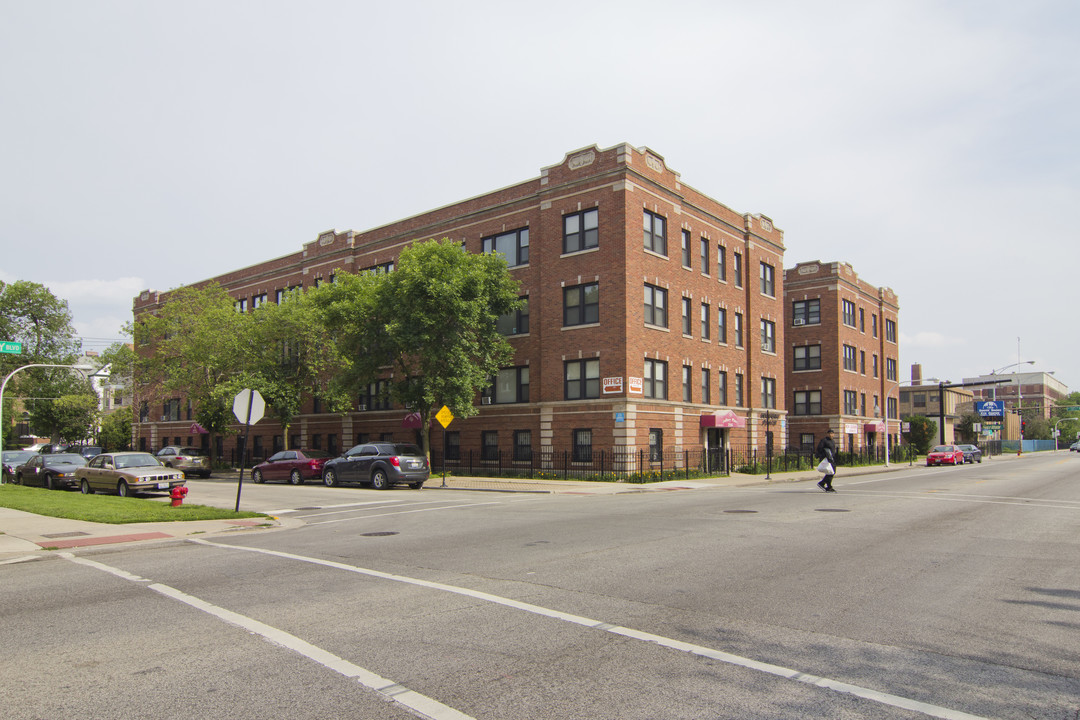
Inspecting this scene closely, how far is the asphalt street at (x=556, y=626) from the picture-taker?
15.5 ft

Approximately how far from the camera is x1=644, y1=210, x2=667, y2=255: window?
108 feet

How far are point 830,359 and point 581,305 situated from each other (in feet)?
90.9

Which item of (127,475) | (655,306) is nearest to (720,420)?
(655,306)

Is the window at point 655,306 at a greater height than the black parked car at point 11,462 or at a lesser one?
greater

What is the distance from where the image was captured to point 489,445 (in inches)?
1399

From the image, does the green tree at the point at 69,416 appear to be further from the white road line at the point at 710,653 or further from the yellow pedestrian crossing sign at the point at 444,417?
the white road line at the point at 710,653

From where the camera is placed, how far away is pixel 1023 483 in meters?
28.1

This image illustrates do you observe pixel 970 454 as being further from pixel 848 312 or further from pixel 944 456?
pixel 848 312

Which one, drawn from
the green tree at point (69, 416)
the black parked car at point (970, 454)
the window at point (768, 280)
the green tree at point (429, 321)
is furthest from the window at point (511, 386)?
the green tree at point (69, 416)

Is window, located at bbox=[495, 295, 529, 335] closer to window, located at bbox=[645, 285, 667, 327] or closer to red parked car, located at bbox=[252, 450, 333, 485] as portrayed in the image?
window, located at bbox=[645, 285, 667, 327]

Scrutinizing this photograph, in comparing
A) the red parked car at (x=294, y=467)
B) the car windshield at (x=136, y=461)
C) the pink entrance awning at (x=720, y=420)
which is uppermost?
the pink entrance awning at (x=720, y=420)

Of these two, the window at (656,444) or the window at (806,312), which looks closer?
the window at (656,444)

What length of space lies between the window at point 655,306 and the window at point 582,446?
5.67 meters

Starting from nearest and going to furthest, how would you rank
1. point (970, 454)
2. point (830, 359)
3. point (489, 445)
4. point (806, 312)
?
point (489, 445) → point (830, 359) → point (806, 312) → point (970, 454)
